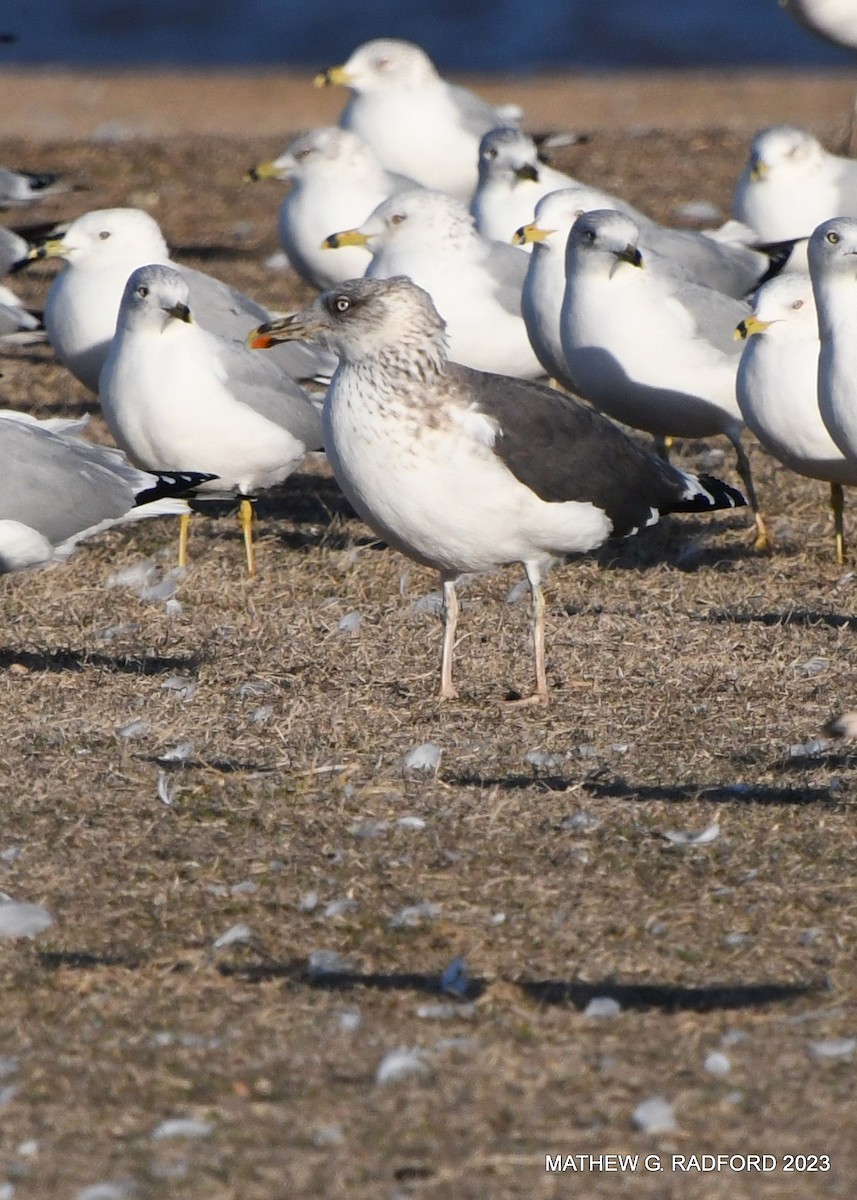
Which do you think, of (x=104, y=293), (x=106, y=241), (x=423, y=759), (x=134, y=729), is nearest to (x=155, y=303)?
(x=104, y=293)

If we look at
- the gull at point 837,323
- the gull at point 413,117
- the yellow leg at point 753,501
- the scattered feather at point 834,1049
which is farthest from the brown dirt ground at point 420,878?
the gull at point 413,117

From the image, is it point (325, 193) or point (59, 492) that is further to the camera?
point (325, 193)

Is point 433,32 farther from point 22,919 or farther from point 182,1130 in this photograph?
point 182,1130

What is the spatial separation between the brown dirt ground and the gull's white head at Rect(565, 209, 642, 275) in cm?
117

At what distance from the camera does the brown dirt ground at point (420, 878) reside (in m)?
3.08

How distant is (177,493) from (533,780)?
1.90 meters

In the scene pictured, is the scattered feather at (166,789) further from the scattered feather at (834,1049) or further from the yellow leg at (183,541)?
the yellow leg at (183,541)

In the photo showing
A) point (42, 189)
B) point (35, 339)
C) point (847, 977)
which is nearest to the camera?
point (847, 977)

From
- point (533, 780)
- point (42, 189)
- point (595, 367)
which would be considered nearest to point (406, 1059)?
point (533, 780)

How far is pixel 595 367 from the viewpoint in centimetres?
736

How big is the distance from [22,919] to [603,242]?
164 inches

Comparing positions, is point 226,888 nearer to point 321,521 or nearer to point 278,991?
point 278,991

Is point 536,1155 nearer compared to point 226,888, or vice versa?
point 536,1155

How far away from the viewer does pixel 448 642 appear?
17.9 feet
